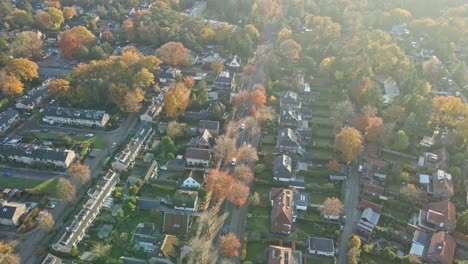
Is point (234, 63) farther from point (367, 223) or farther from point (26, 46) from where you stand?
point (367, 223)

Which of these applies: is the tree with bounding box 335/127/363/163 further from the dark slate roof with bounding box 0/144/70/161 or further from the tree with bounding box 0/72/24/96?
the tree with bounding box 0/72/24/96

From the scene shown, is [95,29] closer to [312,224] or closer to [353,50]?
[353,50]

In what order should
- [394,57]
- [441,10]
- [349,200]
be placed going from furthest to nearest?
[441,10]
[394,57]
[349,200]

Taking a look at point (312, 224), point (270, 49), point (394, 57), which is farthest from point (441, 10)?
point (312, 224)

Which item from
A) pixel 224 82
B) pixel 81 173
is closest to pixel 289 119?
pixel 224 82

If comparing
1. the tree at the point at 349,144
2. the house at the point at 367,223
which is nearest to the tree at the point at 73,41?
the tree at the point at 349,144

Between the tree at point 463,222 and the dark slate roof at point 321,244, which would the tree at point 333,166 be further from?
the tree at point 463,222
